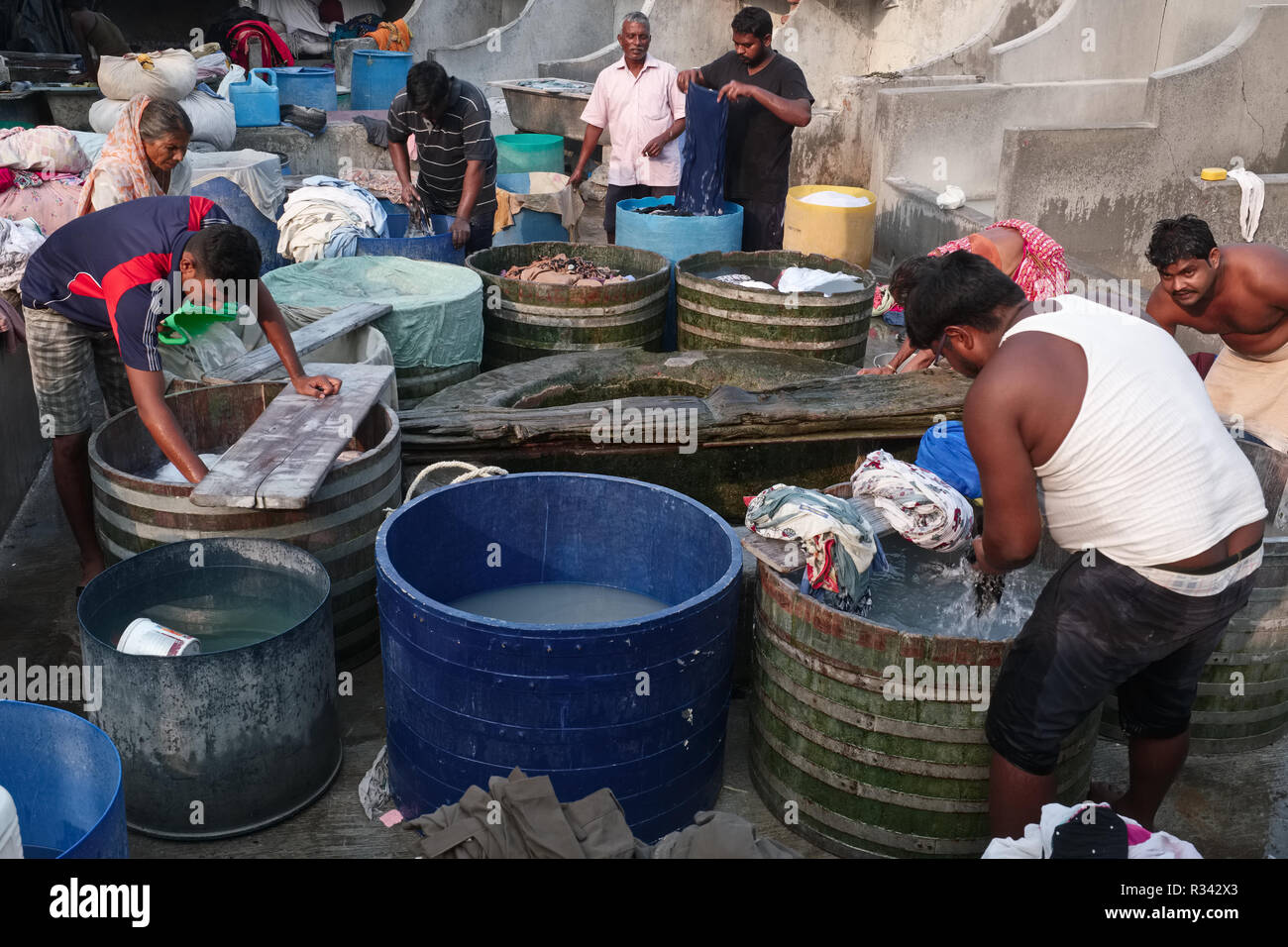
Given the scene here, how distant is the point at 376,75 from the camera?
13336mm

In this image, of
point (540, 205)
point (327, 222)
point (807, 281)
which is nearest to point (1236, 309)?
point (807, 281)

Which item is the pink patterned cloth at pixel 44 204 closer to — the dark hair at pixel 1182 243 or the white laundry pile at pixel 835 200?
the white laundry pile at pixel 835 200

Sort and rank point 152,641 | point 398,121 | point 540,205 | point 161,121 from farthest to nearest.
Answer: point 540,205, point 398,121, point 161,121, point 152,641

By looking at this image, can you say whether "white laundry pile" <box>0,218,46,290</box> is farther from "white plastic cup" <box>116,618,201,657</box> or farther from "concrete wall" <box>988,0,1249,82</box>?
"concrete wall" <box>988,0,1249,82</box>

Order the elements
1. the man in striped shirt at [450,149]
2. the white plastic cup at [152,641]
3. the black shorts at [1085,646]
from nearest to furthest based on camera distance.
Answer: the black shorts at [1085,646] < the white plastic cup at [152,641] < the man in striped shirt at [450,149]

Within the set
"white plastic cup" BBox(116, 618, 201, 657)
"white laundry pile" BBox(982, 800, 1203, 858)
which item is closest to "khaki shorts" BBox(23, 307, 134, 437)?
"white plastic cup" BBox(116, 618, 201, 657)

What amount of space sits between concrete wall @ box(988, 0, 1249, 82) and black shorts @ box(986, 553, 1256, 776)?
924 cm

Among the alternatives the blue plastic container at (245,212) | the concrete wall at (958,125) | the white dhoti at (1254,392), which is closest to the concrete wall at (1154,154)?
the concrete wall at (958,125)

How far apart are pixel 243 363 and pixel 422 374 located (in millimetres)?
1077

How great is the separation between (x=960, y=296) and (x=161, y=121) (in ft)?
11.6

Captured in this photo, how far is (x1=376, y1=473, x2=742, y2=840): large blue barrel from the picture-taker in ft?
10.6

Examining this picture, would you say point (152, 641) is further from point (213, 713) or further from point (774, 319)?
point (774, 319)

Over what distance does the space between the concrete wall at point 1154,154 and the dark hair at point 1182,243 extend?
16.0 feet

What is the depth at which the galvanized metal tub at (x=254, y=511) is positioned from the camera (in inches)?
155
